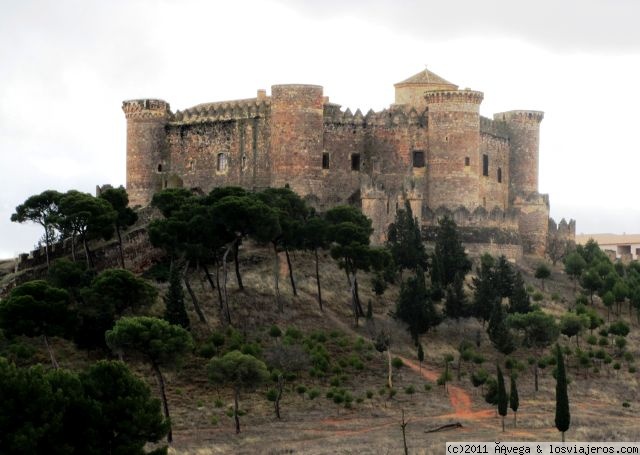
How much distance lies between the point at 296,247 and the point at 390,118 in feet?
45.5

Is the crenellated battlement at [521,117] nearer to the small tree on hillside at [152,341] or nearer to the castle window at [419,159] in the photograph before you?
the castle window at [419,159]

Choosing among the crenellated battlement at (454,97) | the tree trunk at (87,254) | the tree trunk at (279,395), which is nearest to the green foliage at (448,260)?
the crenellated battlement at (454,97)

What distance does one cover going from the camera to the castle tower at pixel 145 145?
76.3 m

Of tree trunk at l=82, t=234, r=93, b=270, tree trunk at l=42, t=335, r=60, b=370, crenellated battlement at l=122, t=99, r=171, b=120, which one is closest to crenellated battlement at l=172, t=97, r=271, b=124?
crenellated battlement at l=122, t=99, r=171, b=120

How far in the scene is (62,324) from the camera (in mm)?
52500

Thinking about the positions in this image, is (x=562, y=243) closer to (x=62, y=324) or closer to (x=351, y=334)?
(x=351, y=334)

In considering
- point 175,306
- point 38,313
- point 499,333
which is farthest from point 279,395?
point 499,333

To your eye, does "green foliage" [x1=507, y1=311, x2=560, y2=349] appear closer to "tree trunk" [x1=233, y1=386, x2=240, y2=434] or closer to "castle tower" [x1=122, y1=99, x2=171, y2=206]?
"tree trunk" [x1=233, y1=386, x2=240, y2=434]

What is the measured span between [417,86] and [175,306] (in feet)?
88.7

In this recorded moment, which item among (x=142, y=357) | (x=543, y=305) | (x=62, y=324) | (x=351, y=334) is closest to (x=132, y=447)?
(x=142, y=357)

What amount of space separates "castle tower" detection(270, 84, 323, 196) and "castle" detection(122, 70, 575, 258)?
53 mm

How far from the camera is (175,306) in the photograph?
5572cm

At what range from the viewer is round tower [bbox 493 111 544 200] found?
7881cm

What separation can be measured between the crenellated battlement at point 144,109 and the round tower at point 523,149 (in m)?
19.5
